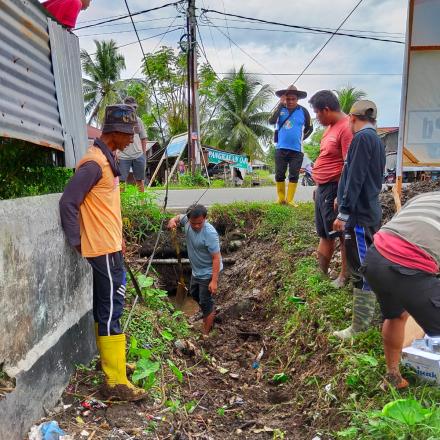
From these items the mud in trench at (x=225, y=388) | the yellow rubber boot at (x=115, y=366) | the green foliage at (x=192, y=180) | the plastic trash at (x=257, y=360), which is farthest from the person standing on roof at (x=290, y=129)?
the green foliage at (x=192, y=180)

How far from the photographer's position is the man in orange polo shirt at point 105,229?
307 centimetres

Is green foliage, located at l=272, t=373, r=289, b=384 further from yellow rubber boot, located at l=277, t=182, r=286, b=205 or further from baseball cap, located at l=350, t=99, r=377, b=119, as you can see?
yellow rubber boot, located at l=277, t=182, r=286, b=205

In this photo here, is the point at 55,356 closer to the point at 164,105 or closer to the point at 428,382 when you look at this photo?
the point at 428,382

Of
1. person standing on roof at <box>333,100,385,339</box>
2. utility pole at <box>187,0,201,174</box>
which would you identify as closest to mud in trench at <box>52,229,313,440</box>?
person standing on roof at <box>333,100,385,339</box>

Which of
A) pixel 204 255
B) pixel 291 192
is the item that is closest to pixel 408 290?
pixel 204 255

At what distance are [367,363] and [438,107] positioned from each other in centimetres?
404

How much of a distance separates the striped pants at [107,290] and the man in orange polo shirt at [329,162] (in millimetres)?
2333

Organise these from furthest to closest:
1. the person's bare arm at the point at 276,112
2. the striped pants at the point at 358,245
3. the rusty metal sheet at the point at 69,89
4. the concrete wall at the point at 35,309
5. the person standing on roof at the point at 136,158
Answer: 1. the person standing on roof at the point at 136,158
2. the person's bare arm at the point at 276,112
3. the striped pants at the point at 358,245
4. the rusty metal sheet at the point at 69,89
5. the concrete wall at the point at 35,309

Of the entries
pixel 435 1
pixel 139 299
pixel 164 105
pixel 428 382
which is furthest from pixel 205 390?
pixel 164 105

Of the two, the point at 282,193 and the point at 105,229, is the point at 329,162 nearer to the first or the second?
the point at 105,229

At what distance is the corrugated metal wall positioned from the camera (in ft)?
9.42

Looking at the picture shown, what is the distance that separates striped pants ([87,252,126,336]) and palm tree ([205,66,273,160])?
30.6m

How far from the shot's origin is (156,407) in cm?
329

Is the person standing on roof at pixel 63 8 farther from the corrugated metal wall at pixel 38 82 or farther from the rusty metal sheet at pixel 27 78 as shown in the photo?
the rusty metal sheet at pixel 27 78
